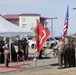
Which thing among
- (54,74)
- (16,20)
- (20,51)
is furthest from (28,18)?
(54,74)

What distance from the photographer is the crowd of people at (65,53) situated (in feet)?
64.4

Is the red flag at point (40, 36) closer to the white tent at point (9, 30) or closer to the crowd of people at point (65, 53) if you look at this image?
the crowd of people at point (65, 53)

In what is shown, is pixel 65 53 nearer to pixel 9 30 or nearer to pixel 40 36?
pixel 40 36

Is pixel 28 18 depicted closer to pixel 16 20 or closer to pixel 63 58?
pixel 16 20

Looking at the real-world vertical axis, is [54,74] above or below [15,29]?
below

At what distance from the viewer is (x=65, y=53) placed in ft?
66.4

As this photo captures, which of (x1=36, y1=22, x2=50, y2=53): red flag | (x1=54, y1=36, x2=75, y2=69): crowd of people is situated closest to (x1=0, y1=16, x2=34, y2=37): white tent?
(x1=36, y1=22, x2=50, y2=53): red flag

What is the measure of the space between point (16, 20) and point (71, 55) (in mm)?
116782

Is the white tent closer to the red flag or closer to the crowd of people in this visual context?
the red flag

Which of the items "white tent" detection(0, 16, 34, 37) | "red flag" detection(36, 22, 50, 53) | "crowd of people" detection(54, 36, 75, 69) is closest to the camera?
"crowd of people" detection(54, 36, 75, 69)

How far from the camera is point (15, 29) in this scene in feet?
77.1

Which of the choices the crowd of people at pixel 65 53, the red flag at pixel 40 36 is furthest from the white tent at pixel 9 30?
the crowd of people at pixel 65 53

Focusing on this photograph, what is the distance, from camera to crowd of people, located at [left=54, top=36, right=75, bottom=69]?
19.6 metres

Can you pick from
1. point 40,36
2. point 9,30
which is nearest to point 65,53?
point 40,36
